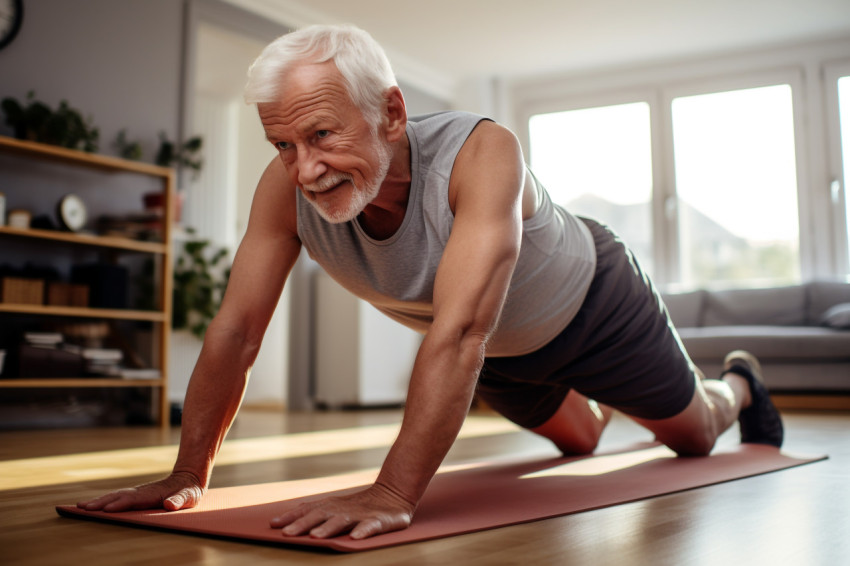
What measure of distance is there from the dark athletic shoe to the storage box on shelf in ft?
8.73

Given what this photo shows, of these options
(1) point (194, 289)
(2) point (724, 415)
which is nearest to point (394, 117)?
(2) point (724, 415)

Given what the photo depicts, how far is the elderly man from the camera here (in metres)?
1.07

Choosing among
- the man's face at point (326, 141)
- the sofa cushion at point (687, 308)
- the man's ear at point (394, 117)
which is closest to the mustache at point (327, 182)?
the man's face at point (326, 141)

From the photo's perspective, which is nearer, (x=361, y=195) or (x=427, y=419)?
(x=427, y=419)

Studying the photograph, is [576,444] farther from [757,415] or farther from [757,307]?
[757,307]

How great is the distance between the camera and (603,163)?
6.74 metres

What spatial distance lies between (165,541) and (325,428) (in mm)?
2585

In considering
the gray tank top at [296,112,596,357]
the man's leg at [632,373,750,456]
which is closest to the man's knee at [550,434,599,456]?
the man's leg at [632,373,750,456]

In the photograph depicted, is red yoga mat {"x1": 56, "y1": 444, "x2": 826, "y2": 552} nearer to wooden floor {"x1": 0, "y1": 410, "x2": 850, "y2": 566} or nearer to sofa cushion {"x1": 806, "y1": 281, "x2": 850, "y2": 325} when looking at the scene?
wooden floor {"x1": 0, "y1": 410, "x2": 850, "y2": 566}

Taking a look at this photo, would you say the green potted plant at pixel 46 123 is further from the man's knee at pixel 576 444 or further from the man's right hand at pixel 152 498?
the man's right hand at pixel 152 498

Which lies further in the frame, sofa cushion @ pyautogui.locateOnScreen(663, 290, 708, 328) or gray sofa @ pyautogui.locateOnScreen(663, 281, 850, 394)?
sofa cushion @ pyautogui.locateOnScreen(663, 290, 708, 328)

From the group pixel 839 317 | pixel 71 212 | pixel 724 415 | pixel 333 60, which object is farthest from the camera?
pixel 839 317

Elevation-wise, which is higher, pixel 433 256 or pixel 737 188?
pixel 737 188

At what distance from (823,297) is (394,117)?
4998 millimetres
